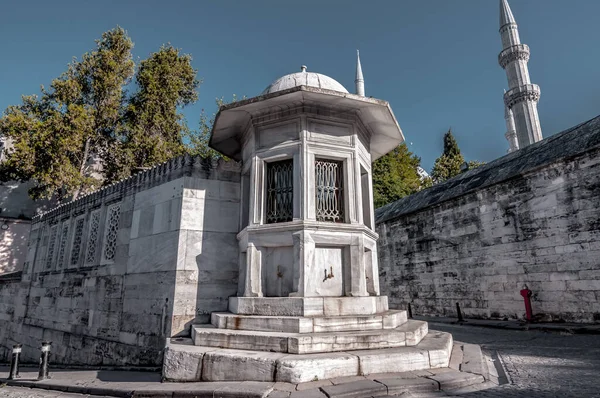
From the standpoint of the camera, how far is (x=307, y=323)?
4.80 meters

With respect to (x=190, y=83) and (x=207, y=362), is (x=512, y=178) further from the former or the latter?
(x=190, y=83)

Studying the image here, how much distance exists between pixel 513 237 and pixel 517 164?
2.38 m

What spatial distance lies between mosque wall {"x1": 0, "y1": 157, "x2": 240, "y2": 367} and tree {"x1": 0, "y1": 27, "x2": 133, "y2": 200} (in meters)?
8.94

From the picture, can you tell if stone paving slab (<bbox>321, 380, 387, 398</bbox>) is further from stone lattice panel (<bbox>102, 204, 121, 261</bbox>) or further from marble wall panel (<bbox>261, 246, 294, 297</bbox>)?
stone lattice panel (<bbox>102, 204, 121, 261</bbox>)

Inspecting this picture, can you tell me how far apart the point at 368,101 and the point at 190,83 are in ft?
64.5

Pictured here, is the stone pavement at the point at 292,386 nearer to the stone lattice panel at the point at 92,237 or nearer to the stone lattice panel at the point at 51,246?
the stone lattice panel at the point at 92,237

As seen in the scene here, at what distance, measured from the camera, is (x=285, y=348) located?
4.39 meters

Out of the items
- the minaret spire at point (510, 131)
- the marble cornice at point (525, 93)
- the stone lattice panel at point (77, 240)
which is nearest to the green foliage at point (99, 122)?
the stone lattice panel at point (77, 240)

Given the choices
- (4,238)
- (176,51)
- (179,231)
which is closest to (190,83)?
(176,51)

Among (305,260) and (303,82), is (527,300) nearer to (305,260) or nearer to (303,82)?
(305,260)

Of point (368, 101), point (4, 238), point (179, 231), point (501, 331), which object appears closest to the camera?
point (368, 101)

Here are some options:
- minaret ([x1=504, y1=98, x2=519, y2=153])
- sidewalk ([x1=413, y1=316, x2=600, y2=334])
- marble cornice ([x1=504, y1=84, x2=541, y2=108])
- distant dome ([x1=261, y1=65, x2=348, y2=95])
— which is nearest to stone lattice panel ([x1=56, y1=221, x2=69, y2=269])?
distant dome ([x1=261, y1=65, x2=348, y2=95])

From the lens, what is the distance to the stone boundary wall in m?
8.48

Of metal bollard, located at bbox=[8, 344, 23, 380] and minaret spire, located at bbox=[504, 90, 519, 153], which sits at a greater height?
minaret spire, located at bbox=[504, 90, 519, 153]
